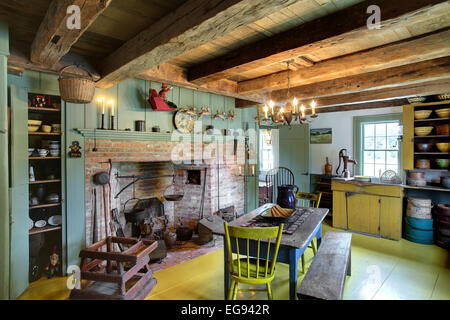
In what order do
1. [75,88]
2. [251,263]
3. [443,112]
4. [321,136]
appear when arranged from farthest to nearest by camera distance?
[321,136], [443,112], [251,263], [75,88]

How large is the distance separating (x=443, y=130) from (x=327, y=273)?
3640 mm

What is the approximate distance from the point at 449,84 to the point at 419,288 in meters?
2.85

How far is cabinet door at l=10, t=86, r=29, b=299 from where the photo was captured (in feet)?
8.58

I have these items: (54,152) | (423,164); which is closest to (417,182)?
(423,164)

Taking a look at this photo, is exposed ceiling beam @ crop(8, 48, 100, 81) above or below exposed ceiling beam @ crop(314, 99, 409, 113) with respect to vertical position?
below

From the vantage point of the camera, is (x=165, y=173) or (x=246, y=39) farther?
(x=165, y=173)

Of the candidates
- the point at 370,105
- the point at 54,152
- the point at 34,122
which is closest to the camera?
the point at 34,122

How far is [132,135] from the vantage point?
3.52 m

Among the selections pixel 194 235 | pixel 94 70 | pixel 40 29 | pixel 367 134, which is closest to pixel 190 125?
pixel 94 70

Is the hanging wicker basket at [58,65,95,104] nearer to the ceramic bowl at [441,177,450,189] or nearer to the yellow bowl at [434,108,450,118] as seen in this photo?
the yellow bowl at [434,108,450,118]

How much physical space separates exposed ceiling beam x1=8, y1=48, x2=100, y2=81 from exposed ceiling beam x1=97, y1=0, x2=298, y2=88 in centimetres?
37

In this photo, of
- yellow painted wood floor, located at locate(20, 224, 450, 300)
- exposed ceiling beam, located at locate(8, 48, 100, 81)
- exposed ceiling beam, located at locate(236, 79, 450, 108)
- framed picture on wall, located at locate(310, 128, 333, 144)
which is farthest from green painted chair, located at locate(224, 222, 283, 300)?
framed picture on wall, located at locate(310, 128, 333, 144)

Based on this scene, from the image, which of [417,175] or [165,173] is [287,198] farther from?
[417,175]

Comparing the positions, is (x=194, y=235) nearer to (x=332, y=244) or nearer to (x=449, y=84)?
(x=332, y=244)
